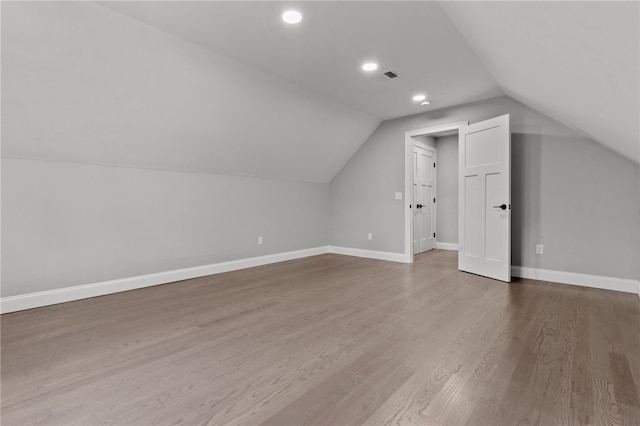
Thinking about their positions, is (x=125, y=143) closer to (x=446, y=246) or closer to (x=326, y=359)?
(x=326, y=359)

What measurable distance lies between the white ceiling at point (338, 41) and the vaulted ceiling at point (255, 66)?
0.6 inches

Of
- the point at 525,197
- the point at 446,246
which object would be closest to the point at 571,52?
the point at 525,197

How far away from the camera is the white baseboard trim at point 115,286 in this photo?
112 inches

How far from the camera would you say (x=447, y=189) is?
22.1ft

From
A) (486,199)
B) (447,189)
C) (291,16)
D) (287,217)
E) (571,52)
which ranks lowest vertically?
(287,217)

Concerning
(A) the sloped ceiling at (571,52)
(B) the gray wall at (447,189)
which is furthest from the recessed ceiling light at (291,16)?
(B) the gray wall at (447,189)

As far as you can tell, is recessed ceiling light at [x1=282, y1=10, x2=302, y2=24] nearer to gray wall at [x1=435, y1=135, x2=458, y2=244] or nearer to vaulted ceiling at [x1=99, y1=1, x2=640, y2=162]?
vaulted ceiling at [x1=99, y1=1, x2=640, y2=162]

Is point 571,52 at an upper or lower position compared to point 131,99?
lower

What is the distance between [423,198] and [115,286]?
5275mm

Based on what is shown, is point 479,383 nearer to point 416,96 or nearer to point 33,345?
point 33,345

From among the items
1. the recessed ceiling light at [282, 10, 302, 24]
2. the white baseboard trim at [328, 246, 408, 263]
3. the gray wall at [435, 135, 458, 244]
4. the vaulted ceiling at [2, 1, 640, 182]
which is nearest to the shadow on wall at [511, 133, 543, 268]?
the vaulted ceiling at [2, 1, 640, 182]

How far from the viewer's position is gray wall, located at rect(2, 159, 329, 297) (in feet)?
9.39

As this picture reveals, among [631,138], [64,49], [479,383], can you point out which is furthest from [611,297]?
[64,49]

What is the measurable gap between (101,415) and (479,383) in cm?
187
